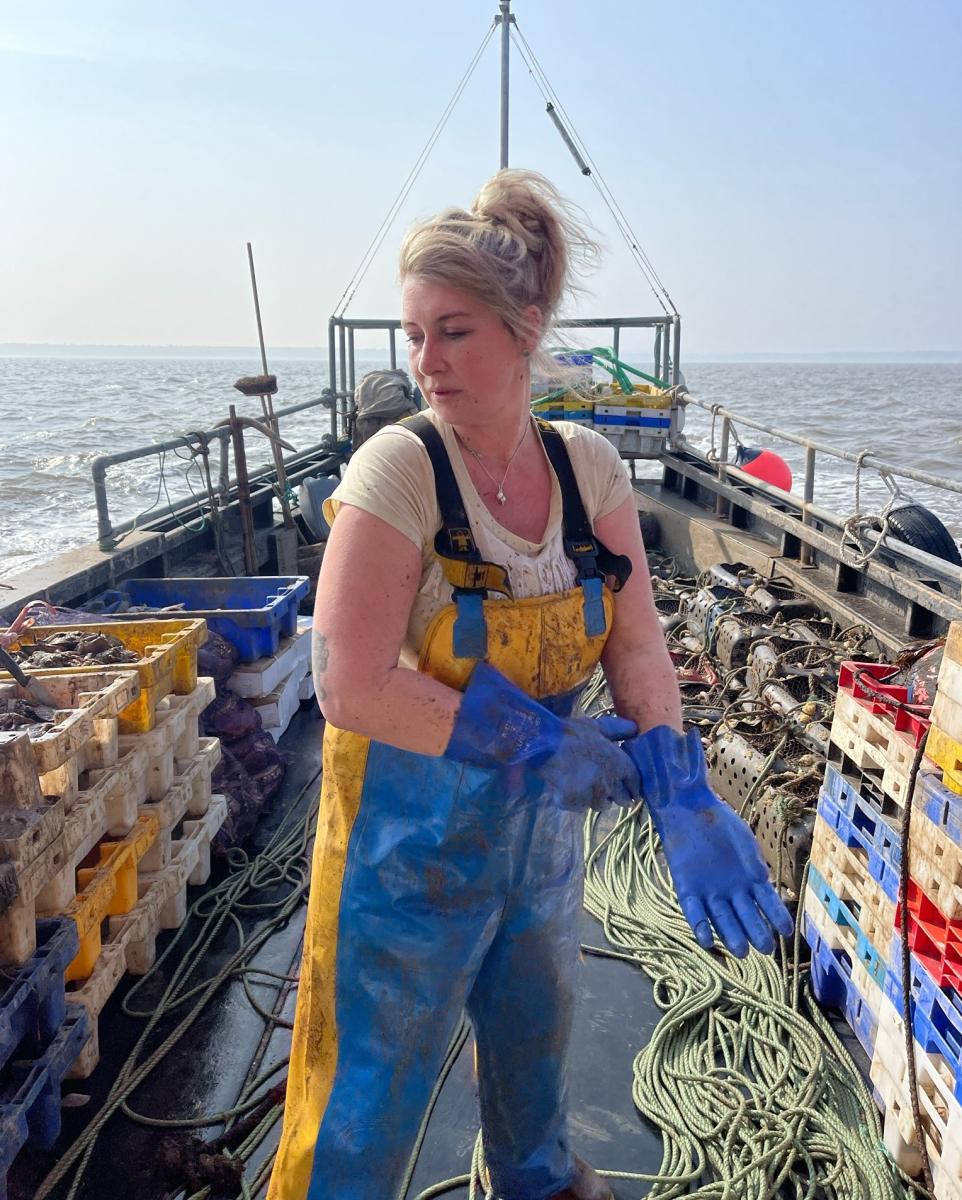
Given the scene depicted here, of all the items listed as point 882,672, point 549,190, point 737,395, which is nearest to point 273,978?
point 882,672

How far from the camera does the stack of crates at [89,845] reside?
232 cm

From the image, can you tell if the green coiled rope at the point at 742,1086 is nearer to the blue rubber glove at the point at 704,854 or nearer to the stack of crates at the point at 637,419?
the blue rubber glove at the point at 704,854

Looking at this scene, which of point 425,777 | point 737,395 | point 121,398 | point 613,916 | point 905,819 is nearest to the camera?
point 425,777

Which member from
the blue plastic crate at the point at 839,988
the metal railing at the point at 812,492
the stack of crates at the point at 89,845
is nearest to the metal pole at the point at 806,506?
the metal railing at the point at 812,492

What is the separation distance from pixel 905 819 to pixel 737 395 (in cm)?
4896

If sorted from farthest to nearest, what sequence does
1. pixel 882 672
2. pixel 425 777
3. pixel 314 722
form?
1. pixel 314 722
2. pixel 882 672
3. pixel 425 777

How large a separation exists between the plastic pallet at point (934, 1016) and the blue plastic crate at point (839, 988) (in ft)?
1.20

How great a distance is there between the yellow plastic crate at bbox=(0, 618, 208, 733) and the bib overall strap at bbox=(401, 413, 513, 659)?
6.28 ft

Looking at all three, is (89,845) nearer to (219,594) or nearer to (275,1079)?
(275,1079)

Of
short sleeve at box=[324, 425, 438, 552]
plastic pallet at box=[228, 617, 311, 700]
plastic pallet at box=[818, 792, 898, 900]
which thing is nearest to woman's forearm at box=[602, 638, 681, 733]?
short sleeve at box=[324, 425, 438, 552]

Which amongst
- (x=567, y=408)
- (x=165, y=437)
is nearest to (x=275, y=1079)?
(x=567, y=408)

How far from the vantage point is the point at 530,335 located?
1.71 m

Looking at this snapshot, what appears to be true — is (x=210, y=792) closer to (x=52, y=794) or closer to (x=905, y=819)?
(x=52, y=794)

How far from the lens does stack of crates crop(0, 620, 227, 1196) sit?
7.62 feet
